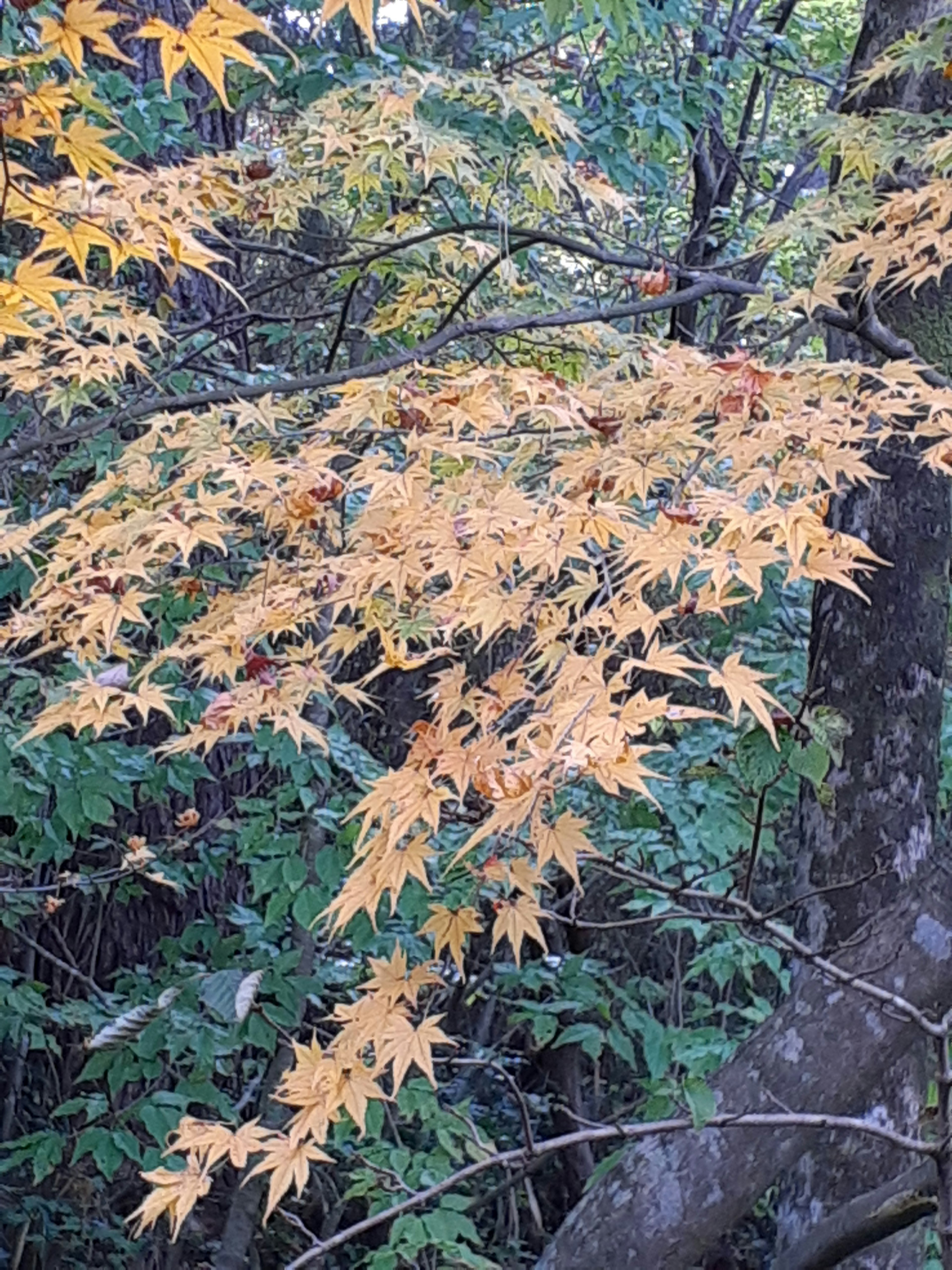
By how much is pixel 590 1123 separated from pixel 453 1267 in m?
1.38

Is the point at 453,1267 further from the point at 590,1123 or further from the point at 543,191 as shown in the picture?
the point at 543,191

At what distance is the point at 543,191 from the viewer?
2664 millimetres

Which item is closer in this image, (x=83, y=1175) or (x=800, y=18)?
(x=83, y=1175)

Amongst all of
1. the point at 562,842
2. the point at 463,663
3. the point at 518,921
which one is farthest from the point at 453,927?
the point at 463,663

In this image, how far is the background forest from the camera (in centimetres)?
142

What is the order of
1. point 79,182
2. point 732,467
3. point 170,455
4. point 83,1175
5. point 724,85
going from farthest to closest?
1. point 724,85
2. point 83,1175
3. point 170,455
4. point 79,182
5. point 732,467

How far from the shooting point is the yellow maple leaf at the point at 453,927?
1.45m

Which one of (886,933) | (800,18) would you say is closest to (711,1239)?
(886,933)

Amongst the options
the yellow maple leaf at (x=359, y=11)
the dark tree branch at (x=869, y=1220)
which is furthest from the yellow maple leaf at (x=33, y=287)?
the dark tree branch at (x=869, y=1220)

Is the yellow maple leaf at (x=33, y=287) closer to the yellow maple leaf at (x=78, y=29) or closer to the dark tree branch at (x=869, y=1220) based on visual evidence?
the yellow maple leaf at (x=78, y=29)

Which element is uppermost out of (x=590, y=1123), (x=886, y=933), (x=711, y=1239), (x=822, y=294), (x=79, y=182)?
(x=79, y=182)

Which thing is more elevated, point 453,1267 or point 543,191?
point 543,191

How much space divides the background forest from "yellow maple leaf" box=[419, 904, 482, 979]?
15 mm

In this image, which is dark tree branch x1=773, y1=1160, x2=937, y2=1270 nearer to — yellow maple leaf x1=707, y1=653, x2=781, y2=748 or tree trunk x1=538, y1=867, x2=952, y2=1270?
tree trunk x1=538, y1=867, x2=952, y2=1270
